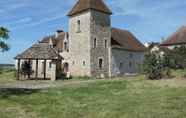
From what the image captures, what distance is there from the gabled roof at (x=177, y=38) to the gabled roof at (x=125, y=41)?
8.75 meters

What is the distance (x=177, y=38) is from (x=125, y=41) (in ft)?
44.0

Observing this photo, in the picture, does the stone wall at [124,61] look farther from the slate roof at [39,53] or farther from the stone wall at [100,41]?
the slate roof at [39,53]

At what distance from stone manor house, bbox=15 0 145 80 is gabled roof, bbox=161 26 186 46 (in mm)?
12159

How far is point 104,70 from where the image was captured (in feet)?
110

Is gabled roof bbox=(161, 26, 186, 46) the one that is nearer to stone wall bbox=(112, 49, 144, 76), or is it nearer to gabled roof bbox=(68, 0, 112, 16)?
stone wall bbox=(112, 49, 144, 76)

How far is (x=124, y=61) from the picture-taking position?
3647cm

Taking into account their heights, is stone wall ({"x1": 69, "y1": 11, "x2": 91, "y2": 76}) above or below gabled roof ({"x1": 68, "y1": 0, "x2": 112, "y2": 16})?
below

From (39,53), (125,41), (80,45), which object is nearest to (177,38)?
(125,41)

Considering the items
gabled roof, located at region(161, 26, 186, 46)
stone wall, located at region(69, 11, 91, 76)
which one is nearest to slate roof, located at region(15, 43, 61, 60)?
stone wall, located at region(69, 11, 91, 76)

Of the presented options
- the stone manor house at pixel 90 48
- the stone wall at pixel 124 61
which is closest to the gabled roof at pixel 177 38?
the stone wall at pixel 124 61

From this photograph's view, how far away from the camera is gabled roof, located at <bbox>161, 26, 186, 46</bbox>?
149ft

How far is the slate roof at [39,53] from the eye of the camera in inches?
1107

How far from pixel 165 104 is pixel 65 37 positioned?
27.9 meters

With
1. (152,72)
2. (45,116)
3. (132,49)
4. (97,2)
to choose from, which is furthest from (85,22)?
(45,116)
